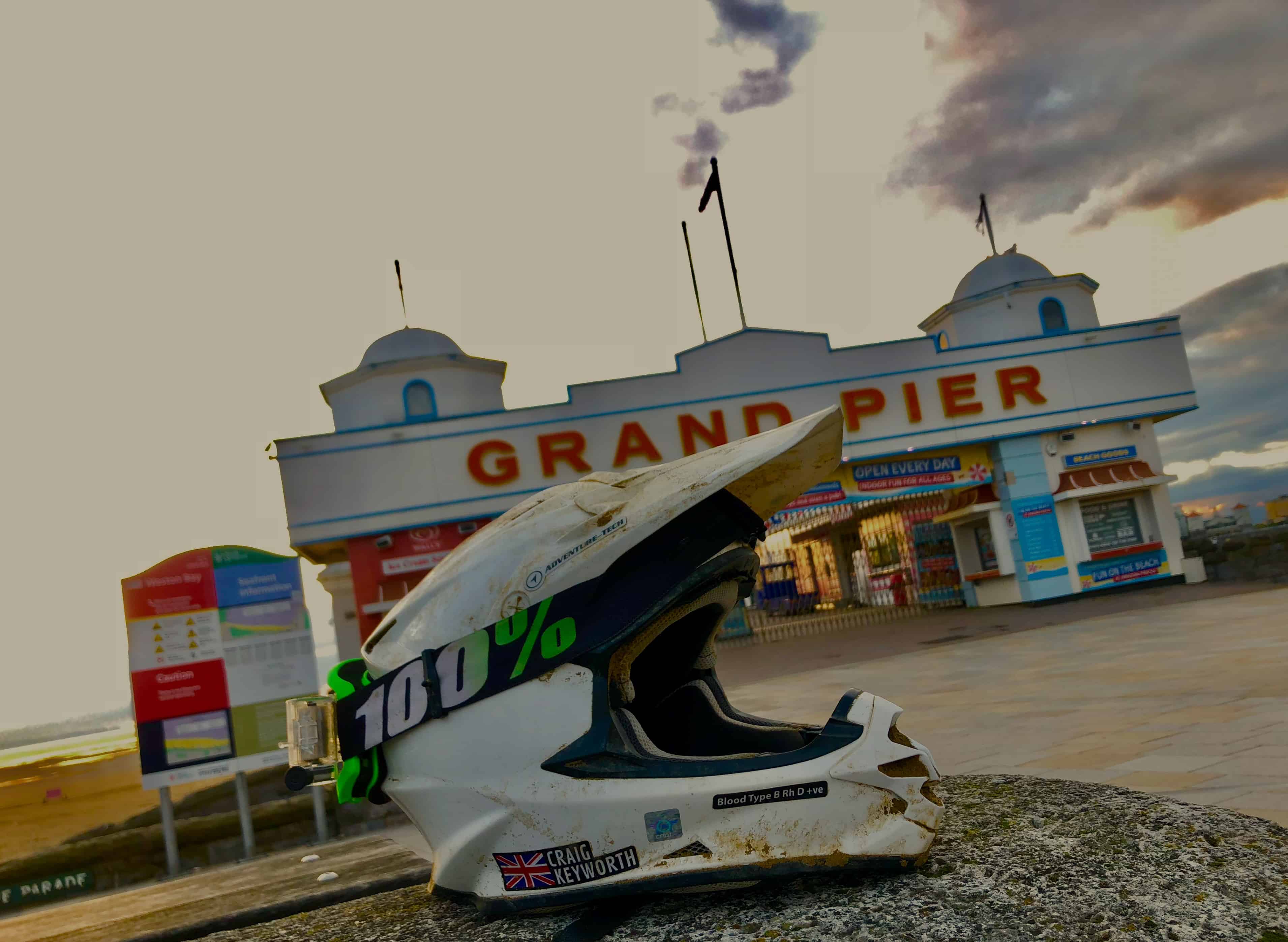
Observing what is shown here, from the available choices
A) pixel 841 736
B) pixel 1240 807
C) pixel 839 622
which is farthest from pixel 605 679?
pixel 839 622

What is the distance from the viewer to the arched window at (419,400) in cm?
1875

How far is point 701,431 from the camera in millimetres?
18656

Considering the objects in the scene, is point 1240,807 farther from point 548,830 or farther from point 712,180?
point 712,180

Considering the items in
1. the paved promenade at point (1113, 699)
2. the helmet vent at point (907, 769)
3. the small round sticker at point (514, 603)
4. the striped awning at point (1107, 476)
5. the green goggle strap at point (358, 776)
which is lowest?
the paved promenade at point (1113, 699)

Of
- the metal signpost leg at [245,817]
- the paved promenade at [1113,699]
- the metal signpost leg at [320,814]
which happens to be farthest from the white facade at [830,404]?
the metal signpost leg at [320,814]

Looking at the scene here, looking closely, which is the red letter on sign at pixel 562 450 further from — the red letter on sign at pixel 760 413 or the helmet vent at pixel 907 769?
the helmet vent at pixel 907 769

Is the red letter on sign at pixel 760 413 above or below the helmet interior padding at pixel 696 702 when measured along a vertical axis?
above

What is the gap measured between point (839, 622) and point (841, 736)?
73.2 feet

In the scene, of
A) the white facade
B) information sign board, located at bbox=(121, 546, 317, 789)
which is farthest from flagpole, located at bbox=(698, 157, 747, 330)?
information sign board, located at bbox=(121, 546, 317, 789)

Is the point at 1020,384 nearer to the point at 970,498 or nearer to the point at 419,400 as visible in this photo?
the point at 970,498

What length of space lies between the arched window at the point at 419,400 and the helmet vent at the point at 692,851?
1749 centimetres

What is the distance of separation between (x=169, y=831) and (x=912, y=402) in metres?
16.3

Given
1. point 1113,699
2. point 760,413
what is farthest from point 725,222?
point 1113,699

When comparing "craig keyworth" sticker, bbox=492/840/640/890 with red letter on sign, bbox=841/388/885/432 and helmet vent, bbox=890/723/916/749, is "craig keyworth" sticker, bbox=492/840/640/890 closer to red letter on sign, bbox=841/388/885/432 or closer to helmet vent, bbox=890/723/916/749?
helmet vent, bbox=890/723/916/749
